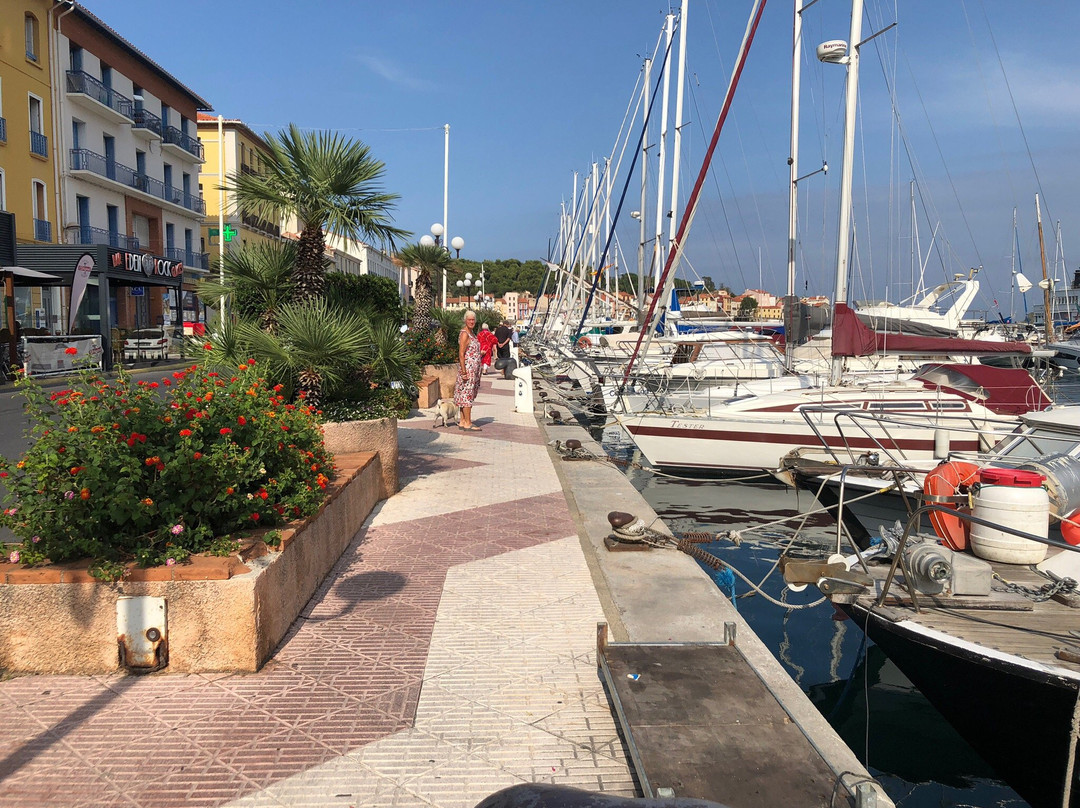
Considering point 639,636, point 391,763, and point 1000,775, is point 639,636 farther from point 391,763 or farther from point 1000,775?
point 1000,775

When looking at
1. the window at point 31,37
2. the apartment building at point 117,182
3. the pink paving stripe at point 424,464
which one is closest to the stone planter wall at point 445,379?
the pink paving stripe at point 424,464

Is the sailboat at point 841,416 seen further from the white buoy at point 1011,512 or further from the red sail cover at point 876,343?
the white buoy at point 1011,512

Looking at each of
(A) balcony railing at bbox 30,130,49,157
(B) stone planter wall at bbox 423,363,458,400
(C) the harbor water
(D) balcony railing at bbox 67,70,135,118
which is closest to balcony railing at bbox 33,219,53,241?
(A) balcony railing at bbox 30,130,49,157

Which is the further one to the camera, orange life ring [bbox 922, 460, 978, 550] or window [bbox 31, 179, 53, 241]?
window [bbox 31, 179, 53, 241]

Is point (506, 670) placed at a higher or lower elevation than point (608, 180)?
lower

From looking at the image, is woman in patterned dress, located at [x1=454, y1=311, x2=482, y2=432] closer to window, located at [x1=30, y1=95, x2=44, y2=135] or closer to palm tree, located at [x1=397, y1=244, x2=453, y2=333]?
palm tree, located at [x1=397, y1=244, x2=453, y2=333]

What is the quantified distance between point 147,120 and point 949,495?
151 ft

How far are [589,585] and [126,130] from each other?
43596 millimetres

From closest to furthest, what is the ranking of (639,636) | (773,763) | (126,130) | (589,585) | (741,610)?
(773,763) < (639,636) < (589,585) < (741,610) < (126,130)

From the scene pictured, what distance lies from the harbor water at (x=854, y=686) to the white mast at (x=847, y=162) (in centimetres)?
492

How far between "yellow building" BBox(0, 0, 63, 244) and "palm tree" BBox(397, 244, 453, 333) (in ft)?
50.2

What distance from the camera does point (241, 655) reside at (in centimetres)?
437

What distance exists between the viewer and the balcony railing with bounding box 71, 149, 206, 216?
3628cm

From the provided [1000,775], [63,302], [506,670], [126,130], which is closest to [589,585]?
[506,670]
